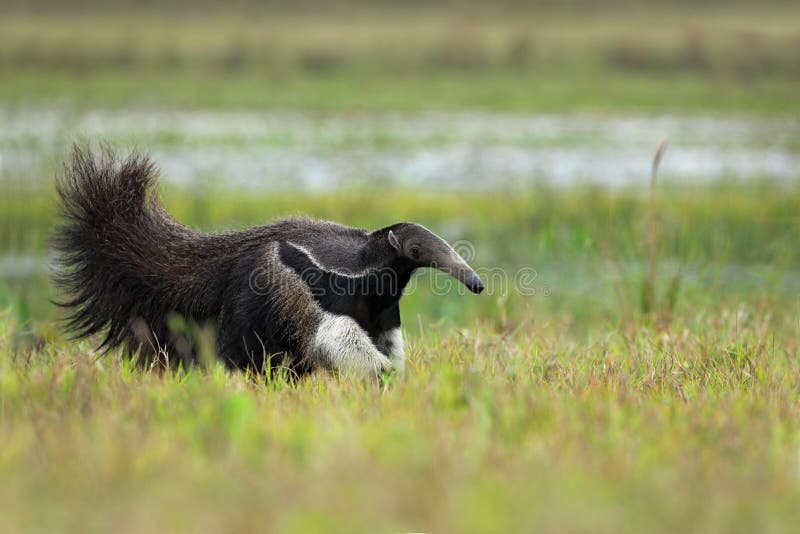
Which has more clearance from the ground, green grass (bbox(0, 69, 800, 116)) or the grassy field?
green grass (bbox(0, 69, 800, 116))

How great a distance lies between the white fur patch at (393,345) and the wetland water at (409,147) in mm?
10526

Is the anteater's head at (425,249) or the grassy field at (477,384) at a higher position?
the anteater's head at (425,249)

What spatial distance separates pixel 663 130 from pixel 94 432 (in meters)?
29.5

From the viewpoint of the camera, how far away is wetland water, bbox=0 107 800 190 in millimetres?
19984

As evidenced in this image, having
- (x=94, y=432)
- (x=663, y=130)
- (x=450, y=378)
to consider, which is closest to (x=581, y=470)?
(x=450, y=378)

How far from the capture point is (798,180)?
18.2 m

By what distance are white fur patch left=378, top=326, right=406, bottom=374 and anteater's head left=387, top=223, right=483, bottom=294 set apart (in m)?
0.46

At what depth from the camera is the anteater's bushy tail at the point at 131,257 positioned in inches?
248

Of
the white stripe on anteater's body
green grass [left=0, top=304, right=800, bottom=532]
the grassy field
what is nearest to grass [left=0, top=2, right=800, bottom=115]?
the grassy field

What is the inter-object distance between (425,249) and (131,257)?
1.82 meters

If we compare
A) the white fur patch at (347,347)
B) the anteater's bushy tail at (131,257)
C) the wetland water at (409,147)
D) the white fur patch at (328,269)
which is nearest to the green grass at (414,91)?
the wetland water at (409,147)

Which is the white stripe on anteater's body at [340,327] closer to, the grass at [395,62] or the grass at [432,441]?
the grass at [432,441]

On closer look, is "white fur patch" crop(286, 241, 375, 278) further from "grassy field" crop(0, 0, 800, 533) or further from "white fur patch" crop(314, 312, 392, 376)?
"grassy field" crop(0, 0, 800, 533)

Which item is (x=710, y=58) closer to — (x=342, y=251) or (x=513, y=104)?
(x=513, y=104)
